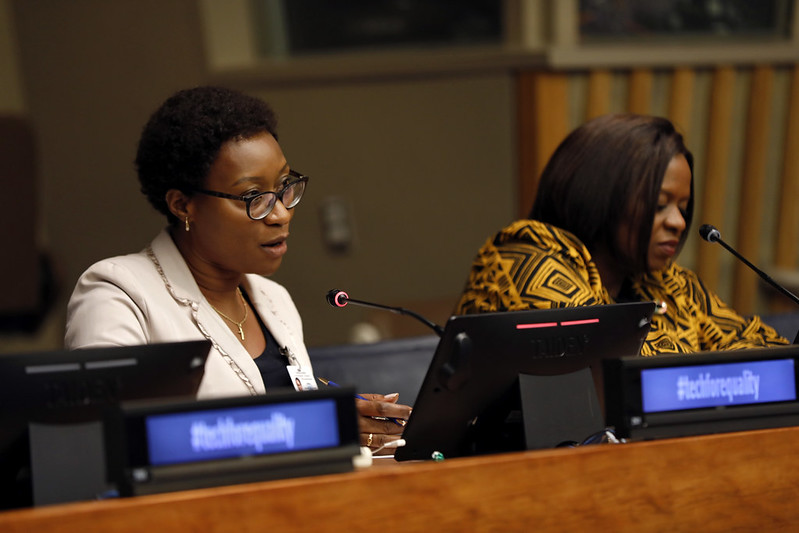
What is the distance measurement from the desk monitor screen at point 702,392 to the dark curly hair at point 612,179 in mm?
810

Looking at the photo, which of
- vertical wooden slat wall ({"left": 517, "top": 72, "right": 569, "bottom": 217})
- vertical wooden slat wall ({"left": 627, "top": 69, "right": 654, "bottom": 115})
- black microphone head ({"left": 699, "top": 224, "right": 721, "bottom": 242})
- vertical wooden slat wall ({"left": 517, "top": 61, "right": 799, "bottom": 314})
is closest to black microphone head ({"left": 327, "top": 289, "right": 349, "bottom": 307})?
black microphone head ({"left": 699, "top": 224, "right": 721, "bottom": 242})

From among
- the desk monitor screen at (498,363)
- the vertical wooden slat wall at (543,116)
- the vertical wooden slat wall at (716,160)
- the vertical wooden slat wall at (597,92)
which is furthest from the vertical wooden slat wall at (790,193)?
the desk monitor screen at (498,363)

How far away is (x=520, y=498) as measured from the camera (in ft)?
3.55

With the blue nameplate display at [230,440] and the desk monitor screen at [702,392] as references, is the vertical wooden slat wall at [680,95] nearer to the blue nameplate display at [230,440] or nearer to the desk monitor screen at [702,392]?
the desk monitor screen at [702,392]

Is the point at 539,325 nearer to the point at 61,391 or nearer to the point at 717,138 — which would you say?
the point at 61,391

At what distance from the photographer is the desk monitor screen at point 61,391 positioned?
43.0 inches

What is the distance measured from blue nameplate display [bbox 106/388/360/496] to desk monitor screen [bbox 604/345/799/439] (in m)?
0.36

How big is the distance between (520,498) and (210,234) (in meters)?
0.84

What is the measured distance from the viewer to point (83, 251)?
151 inches

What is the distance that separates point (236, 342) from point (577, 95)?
2.35 m

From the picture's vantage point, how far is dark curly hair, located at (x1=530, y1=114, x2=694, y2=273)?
2.03 m

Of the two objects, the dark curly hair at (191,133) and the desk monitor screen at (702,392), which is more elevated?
the dark curly hair at (191,133)

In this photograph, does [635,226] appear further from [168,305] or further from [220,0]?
[220,0]

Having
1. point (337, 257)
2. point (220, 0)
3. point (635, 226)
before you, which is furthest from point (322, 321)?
point (635, 226)
